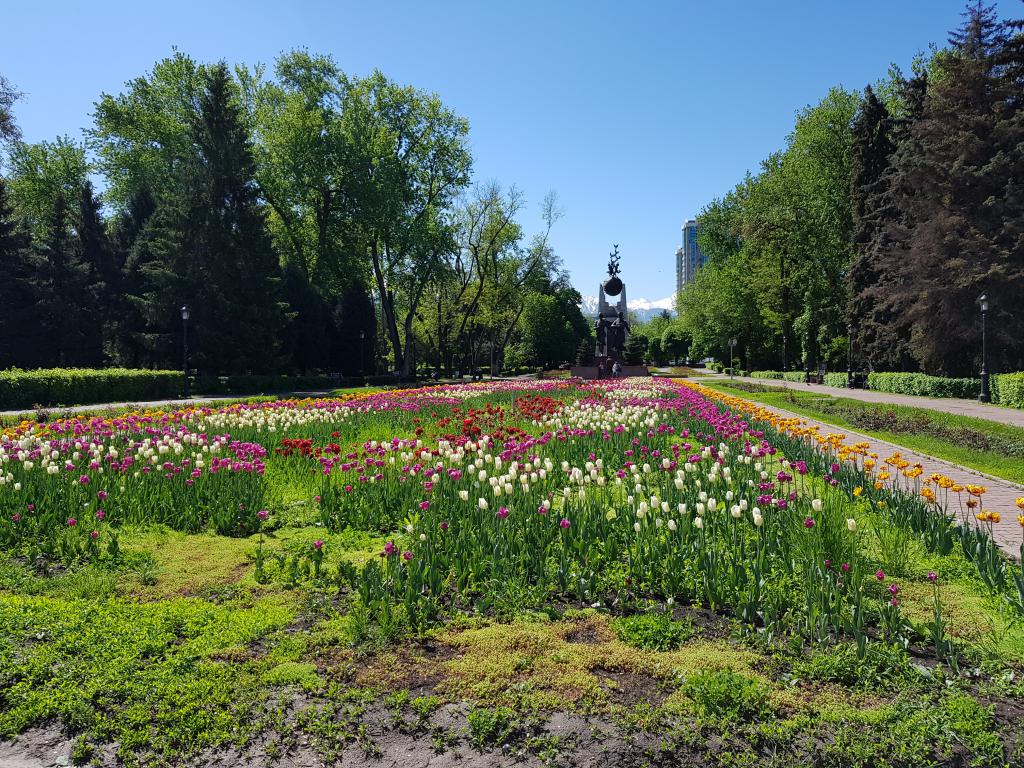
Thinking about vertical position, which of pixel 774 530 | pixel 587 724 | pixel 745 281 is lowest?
pixel 587 724

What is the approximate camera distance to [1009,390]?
71.2 feet

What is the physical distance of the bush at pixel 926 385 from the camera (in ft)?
83.4

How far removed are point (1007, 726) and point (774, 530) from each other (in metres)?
2.08

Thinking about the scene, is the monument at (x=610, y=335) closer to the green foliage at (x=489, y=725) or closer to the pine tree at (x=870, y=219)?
the pine tree at (x=870, y=219)

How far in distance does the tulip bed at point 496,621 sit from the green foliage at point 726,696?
0.04 ft

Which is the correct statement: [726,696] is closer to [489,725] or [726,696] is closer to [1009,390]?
[489,725]

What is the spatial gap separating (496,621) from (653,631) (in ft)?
3.43

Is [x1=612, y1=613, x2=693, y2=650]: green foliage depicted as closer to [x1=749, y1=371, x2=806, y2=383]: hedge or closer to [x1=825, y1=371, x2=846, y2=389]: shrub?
[x1=825, y1=371, x2=846, y2=389]: shrub

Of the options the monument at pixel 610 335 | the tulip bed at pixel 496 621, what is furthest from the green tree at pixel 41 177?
the tulip bed at pixel 496 621

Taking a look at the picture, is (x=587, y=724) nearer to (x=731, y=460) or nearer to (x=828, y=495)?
(x=828, y=495)

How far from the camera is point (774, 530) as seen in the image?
4.90m

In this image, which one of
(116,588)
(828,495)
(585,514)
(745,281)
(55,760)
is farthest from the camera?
(745,281)

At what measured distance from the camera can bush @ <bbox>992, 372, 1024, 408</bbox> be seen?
21.0 m

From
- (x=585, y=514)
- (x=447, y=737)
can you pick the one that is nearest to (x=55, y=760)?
(x=447, y=737)
